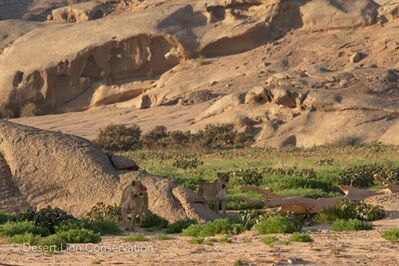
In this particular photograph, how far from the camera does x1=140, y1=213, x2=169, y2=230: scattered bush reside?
16.1m

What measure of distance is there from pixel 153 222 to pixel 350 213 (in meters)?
3.42

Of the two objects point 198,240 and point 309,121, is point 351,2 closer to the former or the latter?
point 309,121

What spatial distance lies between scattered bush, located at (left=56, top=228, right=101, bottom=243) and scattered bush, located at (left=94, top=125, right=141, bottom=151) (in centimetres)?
3177

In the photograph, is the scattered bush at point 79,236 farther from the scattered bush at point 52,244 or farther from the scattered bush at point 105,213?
the scattered bush at point 105,213

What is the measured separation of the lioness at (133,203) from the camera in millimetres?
15656

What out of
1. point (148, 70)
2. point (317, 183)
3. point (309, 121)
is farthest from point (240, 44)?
point (317, 183)

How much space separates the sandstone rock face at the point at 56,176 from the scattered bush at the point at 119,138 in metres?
28.5

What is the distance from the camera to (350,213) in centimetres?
1705

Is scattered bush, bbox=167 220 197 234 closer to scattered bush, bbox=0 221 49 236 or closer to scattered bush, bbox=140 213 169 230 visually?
scattered bush, bbox=140 213 169 230

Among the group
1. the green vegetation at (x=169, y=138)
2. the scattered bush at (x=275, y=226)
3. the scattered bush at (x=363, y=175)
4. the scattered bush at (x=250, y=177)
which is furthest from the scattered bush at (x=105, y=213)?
the green vegetation at (x=169, y=138)

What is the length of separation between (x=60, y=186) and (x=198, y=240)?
4.28 metres

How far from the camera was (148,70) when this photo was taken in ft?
203

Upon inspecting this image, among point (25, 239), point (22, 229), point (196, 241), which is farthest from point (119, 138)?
point (196, 241)

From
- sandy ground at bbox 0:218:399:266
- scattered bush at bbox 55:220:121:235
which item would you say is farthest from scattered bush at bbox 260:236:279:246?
scattered bush at bbox 55:220:121:235
